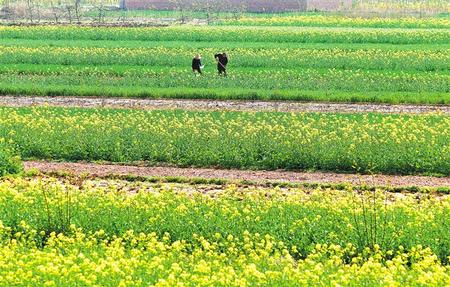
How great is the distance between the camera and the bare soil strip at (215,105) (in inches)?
1348

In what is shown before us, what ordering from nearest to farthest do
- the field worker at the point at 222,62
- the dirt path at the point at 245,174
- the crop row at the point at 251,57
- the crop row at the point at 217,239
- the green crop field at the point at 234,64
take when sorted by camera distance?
the crop row at the point at 217,239 → the dirt path at the point at 245,174 → the green crop field at the point at 234,64 → the field worker at the point at 222,62 → the crop row at the point at 251,57

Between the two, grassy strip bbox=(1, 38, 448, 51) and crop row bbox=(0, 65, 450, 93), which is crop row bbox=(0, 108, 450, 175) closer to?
crop row bbox=(0, 65, 450, 93)

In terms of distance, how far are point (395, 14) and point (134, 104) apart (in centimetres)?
5593

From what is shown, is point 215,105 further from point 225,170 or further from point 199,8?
point 199,8

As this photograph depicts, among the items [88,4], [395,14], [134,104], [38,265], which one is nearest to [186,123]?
[134,104]

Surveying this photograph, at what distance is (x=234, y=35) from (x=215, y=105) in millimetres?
27302

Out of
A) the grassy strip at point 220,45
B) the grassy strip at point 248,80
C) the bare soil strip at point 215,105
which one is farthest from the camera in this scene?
the grassy strip at point 220,45

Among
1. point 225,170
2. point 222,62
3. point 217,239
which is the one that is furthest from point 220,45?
point 217,239

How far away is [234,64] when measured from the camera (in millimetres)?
47281

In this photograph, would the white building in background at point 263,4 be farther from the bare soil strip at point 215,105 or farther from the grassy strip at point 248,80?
the bare soil strip at point 215,105

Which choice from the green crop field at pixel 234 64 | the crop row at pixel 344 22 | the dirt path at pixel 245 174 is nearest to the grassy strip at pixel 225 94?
the green crop field at pixel 234 64

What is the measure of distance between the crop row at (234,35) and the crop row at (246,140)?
1236 inches

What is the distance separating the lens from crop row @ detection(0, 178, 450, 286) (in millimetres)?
13125

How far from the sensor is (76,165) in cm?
2572
